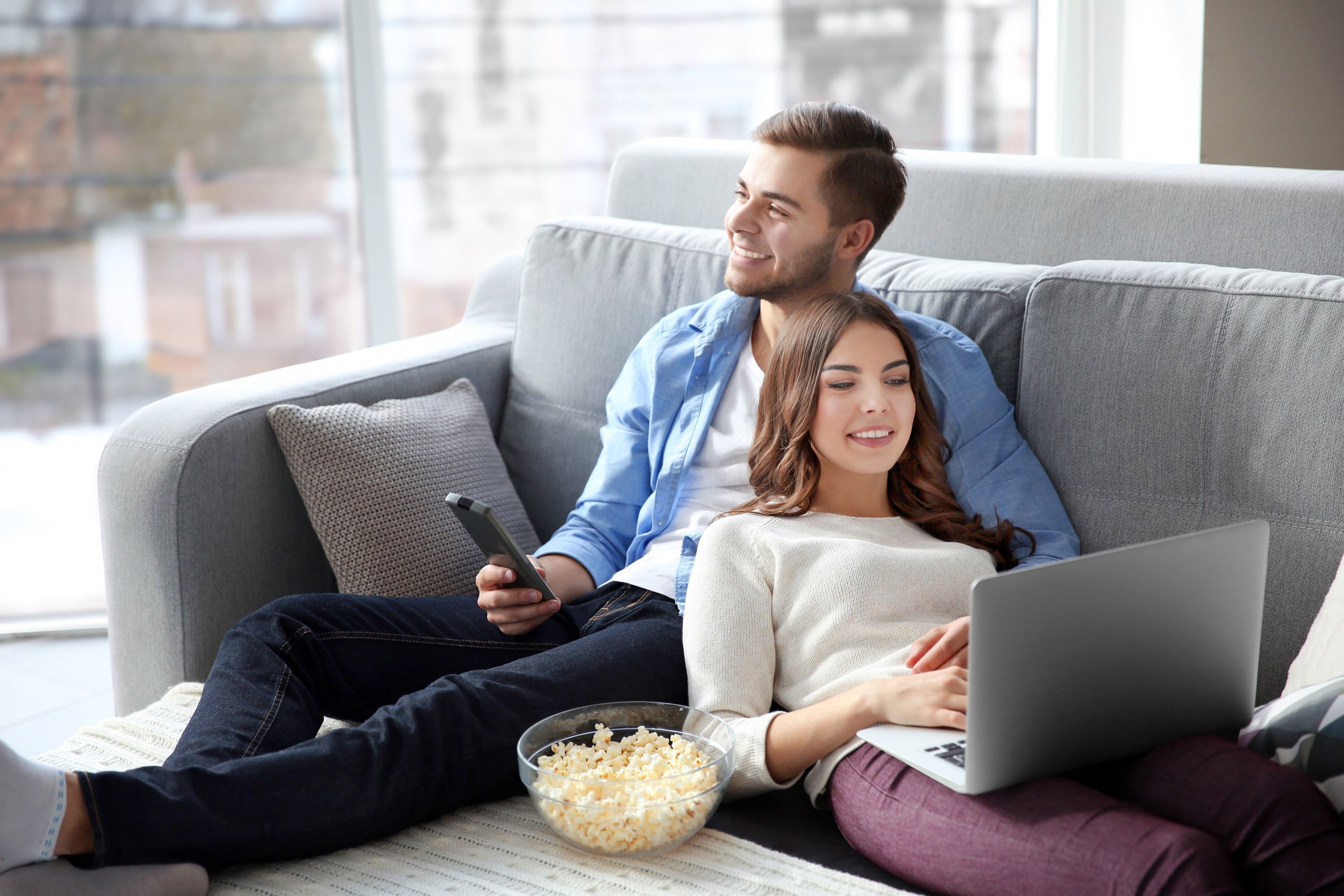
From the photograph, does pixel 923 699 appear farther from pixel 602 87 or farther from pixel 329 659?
pixel 602 87

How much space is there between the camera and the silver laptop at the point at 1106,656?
108 cm

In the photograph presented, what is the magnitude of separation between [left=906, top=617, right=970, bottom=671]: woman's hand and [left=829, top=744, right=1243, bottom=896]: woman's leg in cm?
11

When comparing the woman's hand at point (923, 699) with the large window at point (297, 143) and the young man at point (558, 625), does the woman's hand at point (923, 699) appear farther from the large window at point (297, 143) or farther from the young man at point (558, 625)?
the large window at point (297, 143)

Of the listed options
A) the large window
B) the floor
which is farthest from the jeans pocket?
the large window

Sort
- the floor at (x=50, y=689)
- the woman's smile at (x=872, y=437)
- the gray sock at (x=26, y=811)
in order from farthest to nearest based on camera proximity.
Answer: the floor at (x=50, y=689) < the woman's smile at (x=872, y=437) < the gray sock at (x=26, y=811)

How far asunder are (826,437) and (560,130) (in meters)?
1.86

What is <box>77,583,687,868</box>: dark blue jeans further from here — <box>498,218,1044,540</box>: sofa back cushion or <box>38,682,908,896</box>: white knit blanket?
<box>498,218,1044,540</box>: sofa back cushion

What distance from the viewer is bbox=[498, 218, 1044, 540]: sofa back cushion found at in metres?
2.02

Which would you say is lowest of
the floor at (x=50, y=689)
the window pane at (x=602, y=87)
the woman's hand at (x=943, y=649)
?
the floor at (x=50, y=689)

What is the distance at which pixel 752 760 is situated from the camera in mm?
1339

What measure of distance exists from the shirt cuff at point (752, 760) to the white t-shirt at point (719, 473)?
0.39m

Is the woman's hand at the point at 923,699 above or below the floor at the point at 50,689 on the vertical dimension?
above

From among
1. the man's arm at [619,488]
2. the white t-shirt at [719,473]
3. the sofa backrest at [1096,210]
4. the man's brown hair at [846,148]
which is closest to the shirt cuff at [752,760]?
the white t-shirt at [719,473]

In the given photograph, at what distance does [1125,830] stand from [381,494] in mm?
1109
